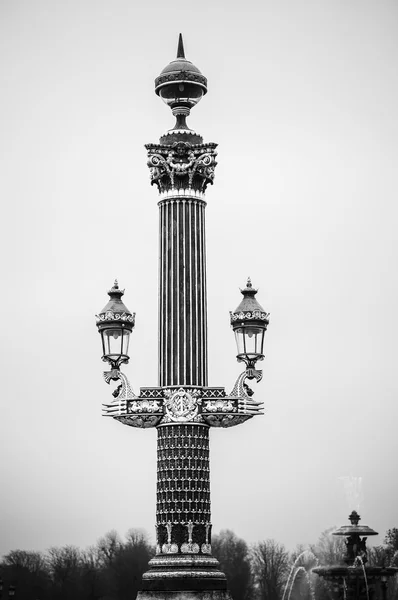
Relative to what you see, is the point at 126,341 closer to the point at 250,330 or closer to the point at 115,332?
the point at 115,332

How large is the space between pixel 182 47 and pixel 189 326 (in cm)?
789

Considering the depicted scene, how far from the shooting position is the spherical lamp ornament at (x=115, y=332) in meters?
34.0

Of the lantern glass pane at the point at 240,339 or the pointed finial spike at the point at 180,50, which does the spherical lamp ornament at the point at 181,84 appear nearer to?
the pointed finial spike at the point at 180,50

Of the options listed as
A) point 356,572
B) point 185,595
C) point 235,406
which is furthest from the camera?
point 356,572

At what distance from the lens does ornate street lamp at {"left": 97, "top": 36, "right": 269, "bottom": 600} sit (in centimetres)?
3331

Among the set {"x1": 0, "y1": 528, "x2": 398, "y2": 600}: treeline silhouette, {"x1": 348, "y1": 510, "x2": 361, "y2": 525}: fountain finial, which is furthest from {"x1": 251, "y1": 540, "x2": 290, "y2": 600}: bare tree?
{"x1": 348, "y1": 510, "x2": 361, "y2": 525}: fountain finial

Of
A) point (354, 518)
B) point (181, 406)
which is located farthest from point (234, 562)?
point (181, 406)

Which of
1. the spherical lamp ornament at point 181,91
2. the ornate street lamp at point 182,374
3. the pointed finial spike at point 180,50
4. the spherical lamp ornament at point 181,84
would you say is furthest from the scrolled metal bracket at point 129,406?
the pointed finial spike at point 180,50

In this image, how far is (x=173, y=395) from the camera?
111 feet

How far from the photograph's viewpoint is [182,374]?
34062mm

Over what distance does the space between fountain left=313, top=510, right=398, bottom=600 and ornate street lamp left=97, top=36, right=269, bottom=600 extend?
5906 millimetres

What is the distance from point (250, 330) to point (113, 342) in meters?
3.51

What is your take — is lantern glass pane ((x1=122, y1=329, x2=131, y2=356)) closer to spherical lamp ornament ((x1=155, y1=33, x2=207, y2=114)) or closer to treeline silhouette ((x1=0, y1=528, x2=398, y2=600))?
spherical lamp ornament ((x1=155, y1=33, x2=207, y2=114))

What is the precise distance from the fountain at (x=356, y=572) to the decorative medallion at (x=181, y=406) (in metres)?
7.71
